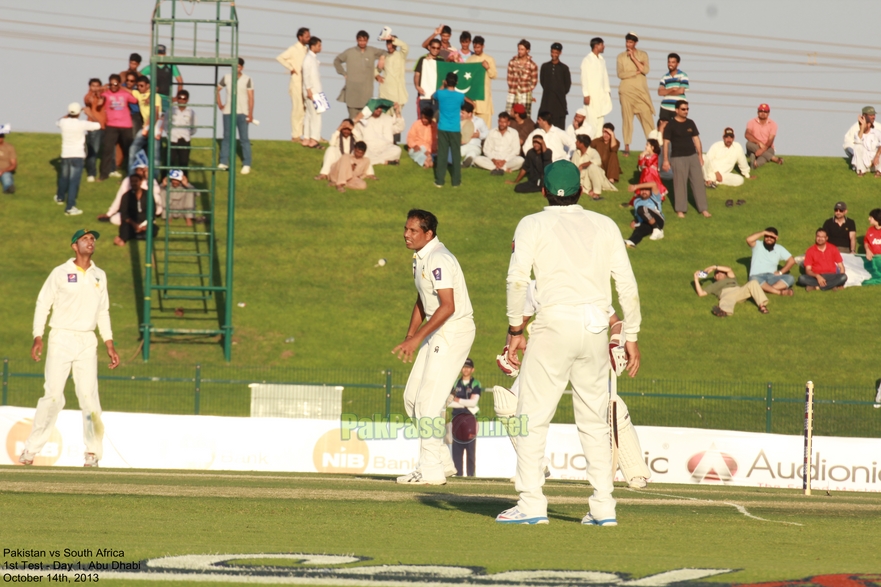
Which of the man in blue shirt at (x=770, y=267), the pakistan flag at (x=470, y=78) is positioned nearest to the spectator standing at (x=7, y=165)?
the pakistan flag at (x=470, y=78)

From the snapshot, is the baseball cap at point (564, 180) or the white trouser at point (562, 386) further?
the baseball cap at point (564, 180)

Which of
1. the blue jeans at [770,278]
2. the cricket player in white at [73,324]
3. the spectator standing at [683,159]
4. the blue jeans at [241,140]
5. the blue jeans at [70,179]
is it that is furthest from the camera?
the spectator standing at [683,159]

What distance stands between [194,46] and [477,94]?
9.41 meters

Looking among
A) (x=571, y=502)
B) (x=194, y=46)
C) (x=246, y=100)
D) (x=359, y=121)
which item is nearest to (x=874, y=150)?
(x=359, y=121)

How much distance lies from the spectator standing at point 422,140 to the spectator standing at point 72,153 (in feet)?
26.9

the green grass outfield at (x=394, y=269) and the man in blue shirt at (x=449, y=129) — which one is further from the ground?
the man in blue shirt at (x=449, y=129)

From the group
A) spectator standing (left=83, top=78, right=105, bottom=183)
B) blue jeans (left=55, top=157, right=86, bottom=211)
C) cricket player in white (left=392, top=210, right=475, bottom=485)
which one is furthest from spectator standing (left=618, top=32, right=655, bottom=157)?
cricket player in white (left=392, top=210, right=475, bottom=485)

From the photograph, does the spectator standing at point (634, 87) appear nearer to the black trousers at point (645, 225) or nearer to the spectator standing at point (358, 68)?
the black trousers at point (645, 225)

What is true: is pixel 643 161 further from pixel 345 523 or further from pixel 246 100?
pixel 345 523

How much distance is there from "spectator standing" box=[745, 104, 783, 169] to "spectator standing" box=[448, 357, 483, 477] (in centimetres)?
1658

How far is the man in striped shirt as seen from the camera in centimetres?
2834

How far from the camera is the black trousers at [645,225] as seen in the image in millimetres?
27859

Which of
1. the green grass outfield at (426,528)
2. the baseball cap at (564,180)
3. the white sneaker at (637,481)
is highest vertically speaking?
the baseball cap at (564,180)

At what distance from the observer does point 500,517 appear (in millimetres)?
7543
